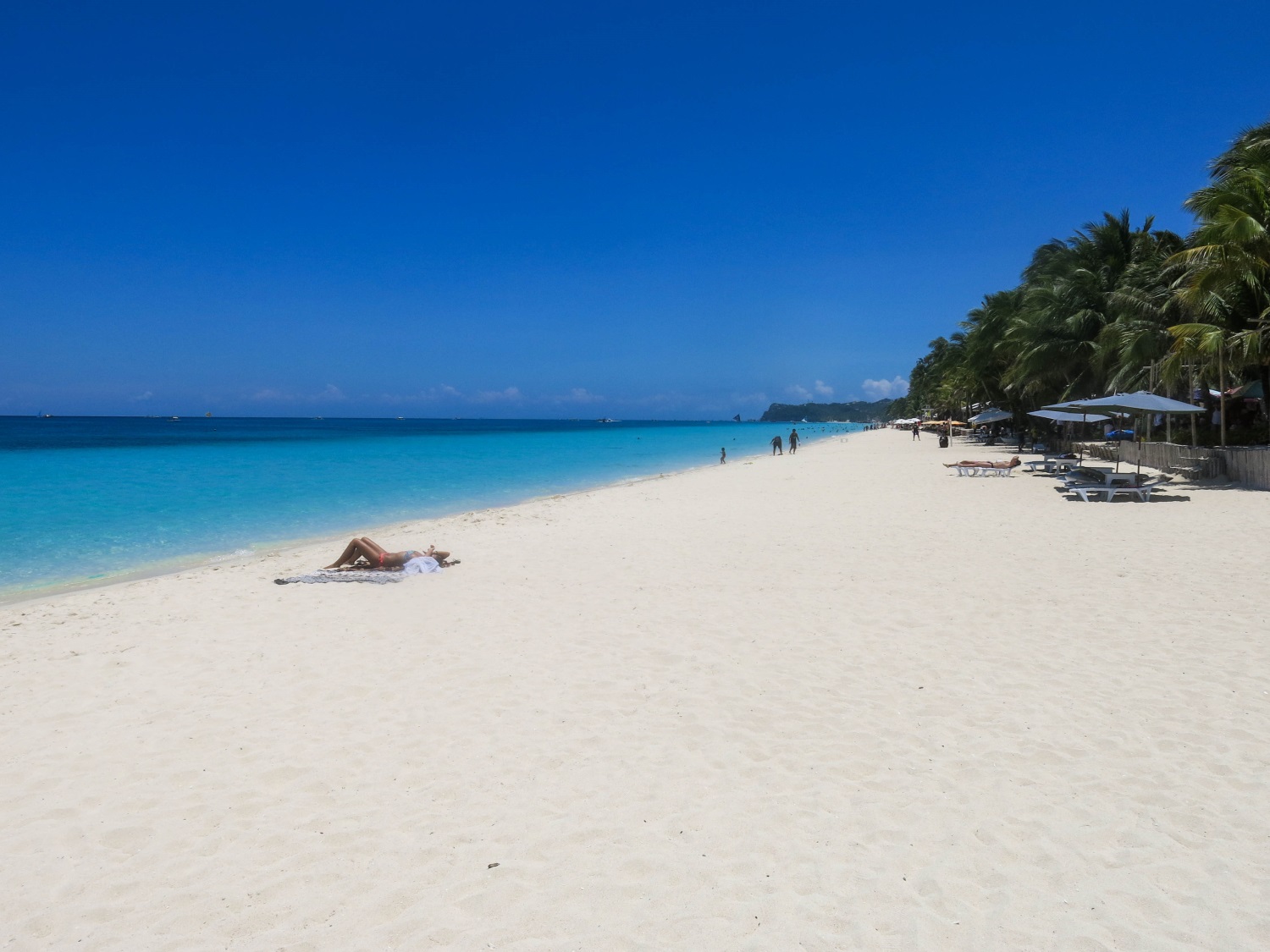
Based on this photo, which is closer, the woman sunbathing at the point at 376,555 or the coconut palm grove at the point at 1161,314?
the woman sunbathing at the point at 376,555

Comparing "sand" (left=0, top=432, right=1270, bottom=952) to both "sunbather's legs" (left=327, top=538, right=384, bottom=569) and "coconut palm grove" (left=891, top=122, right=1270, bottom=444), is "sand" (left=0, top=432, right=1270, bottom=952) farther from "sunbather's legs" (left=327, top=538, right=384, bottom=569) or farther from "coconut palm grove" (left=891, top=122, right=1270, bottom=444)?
"coconut palm grove" (left=891, top=122, right=1270, bottom=444)

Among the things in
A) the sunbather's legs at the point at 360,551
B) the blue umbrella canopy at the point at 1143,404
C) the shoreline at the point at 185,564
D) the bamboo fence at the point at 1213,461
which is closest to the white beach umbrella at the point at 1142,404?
the blue umbrella canopy at the point at 1143,404

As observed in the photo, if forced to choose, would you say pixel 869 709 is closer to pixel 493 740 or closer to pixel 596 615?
pixel 493 740

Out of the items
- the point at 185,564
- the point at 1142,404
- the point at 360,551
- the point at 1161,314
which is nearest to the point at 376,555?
the point at 360,551

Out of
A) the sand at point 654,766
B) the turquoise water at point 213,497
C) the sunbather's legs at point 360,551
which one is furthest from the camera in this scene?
the turquoise water at point 213,497

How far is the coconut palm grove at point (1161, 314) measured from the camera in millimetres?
15305

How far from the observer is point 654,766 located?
3961mm

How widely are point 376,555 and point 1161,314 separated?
25.8m

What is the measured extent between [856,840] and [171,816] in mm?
3396

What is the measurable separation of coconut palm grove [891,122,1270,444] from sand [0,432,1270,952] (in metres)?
10.6

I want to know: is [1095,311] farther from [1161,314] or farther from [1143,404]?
[1143,404]

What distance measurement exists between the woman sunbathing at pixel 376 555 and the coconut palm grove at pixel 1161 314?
16459 mm

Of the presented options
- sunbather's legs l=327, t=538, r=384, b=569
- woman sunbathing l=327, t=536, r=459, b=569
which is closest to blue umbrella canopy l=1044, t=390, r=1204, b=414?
woman sunbathing l=327, t=536, r=459, b=569

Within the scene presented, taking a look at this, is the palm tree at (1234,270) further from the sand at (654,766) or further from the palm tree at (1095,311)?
the sand at (654,766)
